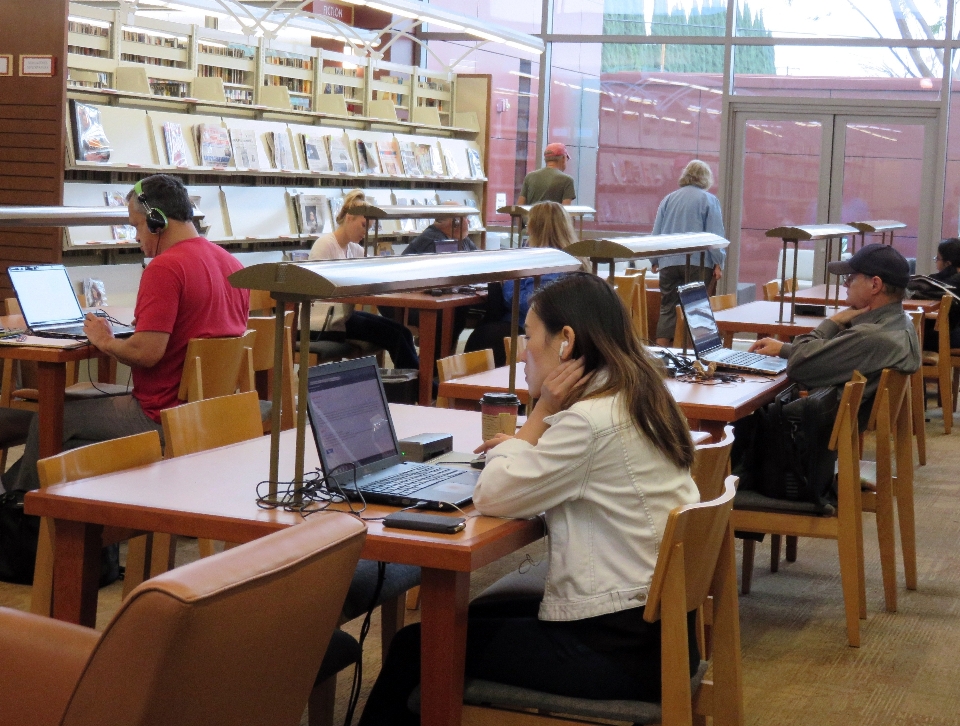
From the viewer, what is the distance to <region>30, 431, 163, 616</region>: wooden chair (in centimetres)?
241

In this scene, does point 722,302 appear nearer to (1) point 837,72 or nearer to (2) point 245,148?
(2) point 245,148

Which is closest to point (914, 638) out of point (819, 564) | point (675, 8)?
point (819, 564)

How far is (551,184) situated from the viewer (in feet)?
32.0

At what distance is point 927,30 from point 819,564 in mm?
7354

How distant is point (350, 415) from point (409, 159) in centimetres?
780

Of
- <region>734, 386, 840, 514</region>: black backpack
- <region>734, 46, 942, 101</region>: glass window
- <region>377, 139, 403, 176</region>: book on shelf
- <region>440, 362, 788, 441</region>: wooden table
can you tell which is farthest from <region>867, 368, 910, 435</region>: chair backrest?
<region>734, 46, 942, 101</region>: glass window

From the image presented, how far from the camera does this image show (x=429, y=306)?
20.4 feet

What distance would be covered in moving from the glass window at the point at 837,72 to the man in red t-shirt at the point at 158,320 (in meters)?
7.91

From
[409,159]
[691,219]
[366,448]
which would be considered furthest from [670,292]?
[366,448]

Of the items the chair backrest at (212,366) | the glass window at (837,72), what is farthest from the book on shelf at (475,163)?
the chair backrest at (212,366)

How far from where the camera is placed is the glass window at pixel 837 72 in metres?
10.4

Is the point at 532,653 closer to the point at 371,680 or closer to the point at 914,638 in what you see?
the point at 371,680

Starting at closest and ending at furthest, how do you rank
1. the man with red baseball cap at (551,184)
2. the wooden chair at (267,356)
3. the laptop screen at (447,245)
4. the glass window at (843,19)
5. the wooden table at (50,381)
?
the wooden table at (50,381) < the wooden chair at (267,356) < the laptop screen at (447,245) < the man with red baseball cap at (551,184) < the glass window at (843,19)

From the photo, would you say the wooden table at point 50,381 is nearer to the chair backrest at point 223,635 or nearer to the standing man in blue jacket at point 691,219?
the chair backrest at point 223,635
